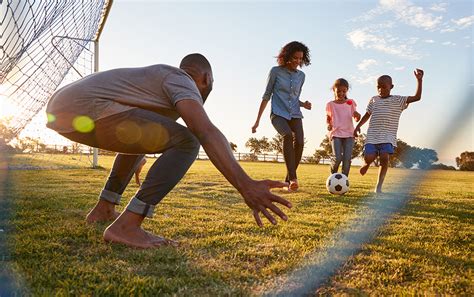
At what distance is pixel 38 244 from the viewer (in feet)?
8.79

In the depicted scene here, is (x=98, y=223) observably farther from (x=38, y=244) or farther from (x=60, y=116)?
(x=60, y=116)

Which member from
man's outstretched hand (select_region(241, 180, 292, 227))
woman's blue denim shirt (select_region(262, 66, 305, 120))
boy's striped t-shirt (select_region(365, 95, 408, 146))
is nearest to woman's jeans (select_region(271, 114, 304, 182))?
woman's blue denim shirt (select_region(262, 66, 305, 120))

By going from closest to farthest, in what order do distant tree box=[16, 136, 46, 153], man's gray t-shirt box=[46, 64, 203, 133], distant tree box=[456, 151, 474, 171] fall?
man's gray t-shirt box=[46, 64, 203, 133]
distant tree box=[16, 136, 46, 153]
distant tree box=[456, 151, 474, 171]

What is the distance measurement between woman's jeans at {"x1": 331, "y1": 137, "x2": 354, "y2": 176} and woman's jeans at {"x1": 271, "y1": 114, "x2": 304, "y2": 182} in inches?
29.0

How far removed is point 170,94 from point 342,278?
53.8 inches

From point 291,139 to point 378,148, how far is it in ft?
5.23

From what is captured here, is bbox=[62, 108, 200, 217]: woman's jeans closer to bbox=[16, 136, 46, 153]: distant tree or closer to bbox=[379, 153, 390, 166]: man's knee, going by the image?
bbox=[379, 153, 390, 166]: man's knee

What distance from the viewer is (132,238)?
108 inches

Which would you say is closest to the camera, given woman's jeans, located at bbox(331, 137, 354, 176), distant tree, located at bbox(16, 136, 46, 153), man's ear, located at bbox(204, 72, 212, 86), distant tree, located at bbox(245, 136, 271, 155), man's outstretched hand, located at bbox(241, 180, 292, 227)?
man's outstretched hand, located at bbox(241, 180, 292, 227)

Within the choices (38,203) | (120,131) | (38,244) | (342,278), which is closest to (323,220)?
(342,278)

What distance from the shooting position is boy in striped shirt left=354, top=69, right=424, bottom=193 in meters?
6.95

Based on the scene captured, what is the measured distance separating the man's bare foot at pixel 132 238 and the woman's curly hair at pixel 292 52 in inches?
179

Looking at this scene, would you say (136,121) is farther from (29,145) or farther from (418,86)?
(29,145)

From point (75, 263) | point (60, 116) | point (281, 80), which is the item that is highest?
point (281, 80)
